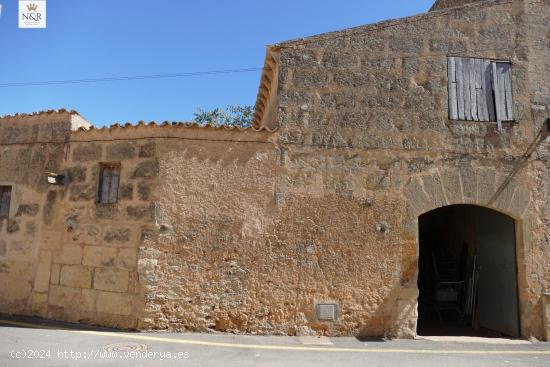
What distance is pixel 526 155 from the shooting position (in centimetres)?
730

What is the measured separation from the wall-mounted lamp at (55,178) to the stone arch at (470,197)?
18.2ft

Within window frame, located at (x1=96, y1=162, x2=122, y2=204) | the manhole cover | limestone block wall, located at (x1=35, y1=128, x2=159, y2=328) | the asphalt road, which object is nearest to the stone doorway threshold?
the asphalt road

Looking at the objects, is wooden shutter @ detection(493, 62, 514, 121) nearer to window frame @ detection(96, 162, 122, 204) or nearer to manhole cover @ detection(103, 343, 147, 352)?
window frame @ detection(96, 162, 122, 204)

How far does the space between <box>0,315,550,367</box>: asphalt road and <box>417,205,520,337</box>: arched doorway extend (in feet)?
3.17

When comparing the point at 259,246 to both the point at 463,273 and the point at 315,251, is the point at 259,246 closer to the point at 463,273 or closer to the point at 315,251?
the point at 315,251

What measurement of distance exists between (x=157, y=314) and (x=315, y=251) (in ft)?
8.25

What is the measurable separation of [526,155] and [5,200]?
8.92m

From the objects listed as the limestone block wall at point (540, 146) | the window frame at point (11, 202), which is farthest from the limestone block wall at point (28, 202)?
the limestone block wall at point (540, 146)

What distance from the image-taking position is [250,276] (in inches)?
263

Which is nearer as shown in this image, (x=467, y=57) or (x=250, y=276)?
(x=250, y=276)

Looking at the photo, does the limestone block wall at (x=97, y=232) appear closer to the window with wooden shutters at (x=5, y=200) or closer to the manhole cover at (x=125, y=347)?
the manhole cover at (x=125, y=347)

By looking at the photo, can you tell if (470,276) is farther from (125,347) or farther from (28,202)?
(28,202)

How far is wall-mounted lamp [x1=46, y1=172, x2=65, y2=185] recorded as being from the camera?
718cm

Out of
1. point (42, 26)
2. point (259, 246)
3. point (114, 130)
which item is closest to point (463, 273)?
point (259, 246)
